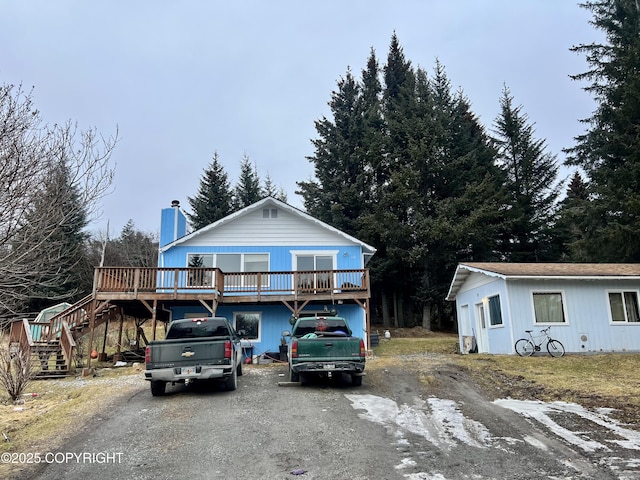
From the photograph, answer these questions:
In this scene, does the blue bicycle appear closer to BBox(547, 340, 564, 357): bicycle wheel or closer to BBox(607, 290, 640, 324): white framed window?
BBox(547, 340, 564, 357): bicycle wheel

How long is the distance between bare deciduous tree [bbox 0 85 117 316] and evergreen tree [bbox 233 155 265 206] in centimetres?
3573

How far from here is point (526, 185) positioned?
Result: 35219 millimetres

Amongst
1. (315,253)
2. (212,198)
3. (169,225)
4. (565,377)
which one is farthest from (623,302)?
(212,198)

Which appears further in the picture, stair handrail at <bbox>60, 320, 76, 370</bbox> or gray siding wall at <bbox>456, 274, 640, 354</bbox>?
gray siding wall at <bbox>456, 274, 640, 354</bbox>

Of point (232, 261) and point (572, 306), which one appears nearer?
point (572, 306)

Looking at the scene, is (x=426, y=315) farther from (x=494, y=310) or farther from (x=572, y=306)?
(x=572, y=306)

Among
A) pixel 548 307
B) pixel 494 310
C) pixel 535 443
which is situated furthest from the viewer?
pixel 494 310

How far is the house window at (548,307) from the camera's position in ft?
53.3

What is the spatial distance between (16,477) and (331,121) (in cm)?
3591

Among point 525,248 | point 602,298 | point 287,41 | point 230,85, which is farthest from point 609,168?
point 230,85

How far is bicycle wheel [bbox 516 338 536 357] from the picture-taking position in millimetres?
15672

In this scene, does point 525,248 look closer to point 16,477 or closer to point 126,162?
point 126,162
